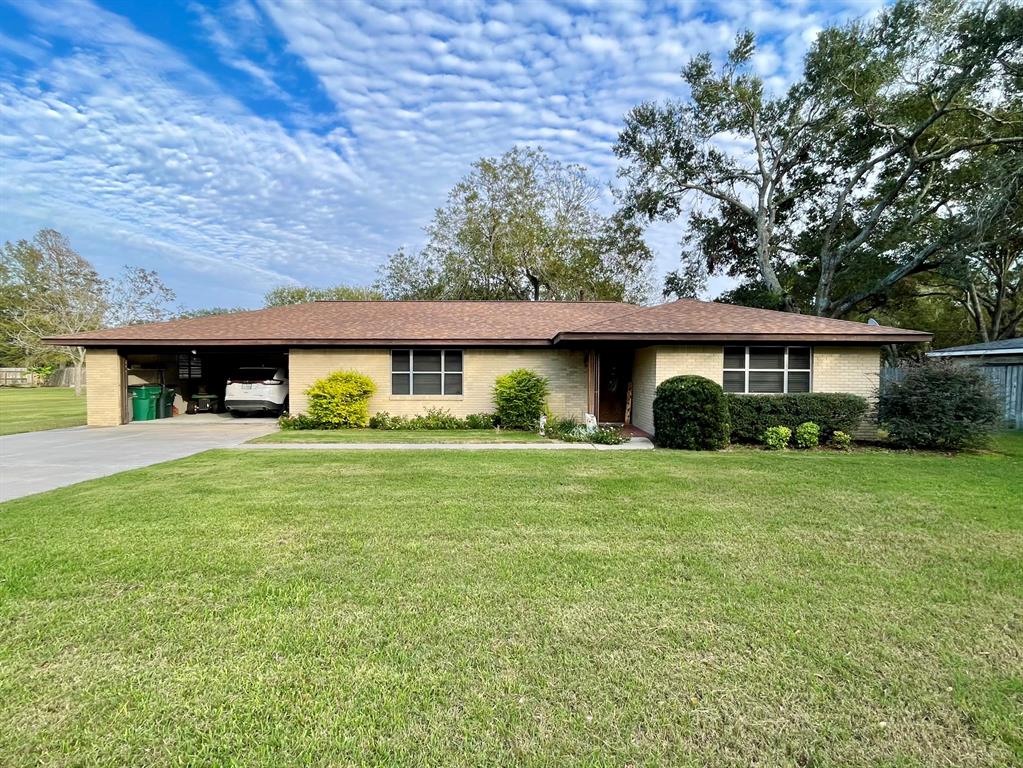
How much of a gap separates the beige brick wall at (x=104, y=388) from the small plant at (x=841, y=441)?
762 inches

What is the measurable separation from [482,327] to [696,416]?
23.3 ft

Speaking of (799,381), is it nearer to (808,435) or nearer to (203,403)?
(808,435)

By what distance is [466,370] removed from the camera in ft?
46.4

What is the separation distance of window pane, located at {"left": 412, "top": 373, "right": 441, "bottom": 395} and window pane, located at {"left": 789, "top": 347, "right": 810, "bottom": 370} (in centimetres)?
948

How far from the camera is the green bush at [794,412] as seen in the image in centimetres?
1060

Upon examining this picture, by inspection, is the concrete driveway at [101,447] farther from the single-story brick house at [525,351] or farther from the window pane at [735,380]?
the window pane at [735,380]

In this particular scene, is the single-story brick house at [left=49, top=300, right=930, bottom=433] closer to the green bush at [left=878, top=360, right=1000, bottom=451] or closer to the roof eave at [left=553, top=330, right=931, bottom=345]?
the roof eave at [left=553, top=330, right=931, bottom=345]

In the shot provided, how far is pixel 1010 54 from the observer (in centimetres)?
1675

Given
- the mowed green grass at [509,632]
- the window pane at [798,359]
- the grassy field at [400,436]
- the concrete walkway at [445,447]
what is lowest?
the mowed green grass at [509,632]

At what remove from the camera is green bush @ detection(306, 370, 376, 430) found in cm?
1334

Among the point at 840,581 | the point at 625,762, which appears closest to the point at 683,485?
the point at 840,581

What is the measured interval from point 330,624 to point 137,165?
19.6 meters

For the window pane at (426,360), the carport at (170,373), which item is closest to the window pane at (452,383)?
the window pane at (426,360)

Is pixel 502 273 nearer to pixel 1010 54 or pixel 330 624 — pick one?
pixel 1010 54
